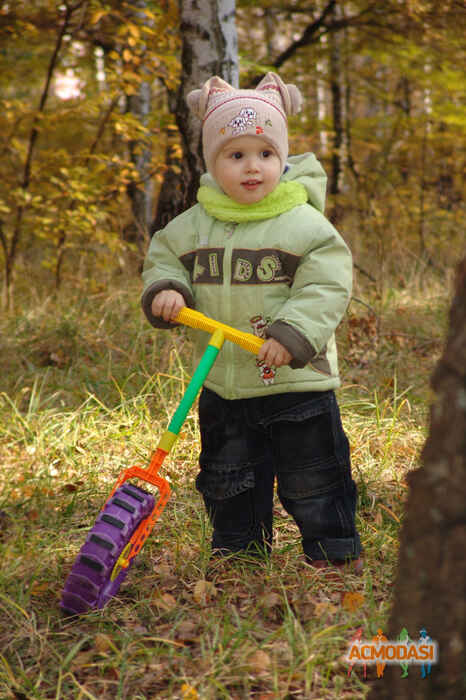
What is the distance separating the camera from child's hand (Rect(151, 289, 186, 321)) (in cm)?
226

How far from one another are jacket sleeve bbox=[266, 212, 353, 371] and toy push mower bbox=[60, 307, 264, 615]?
122 mm

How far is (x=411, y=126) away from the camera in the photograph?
9727 mm

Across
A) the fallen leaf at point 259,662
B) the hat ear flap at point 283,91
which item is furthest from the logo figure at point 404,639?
the hat ear flap at point 283,91

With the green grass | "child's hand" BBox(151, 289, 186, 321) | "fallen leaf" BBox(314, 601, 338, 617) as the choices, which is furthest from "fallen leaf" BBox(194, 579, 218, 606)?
"child's hand" BBox(151, 289, 186, 321)

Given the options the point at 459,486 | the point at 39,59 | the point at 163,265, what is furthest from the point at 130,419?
the point at 39,59

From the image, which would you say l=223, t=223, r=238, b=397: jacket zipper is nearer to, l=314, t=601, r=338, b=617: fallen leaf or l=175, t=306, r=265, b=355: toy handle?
l=175, t=306, r=265, b=355: toy handle

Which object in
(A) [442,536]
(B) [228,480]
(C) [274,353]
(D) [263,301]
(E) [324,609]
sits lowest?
(E) [324,609]

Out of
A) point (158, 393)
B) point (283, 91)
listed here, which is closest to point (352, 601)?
point (283, 91)

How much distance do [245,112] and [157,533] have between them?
1742 millimetres

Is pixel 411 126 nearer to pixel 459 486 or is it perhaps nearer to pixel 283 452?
pixel 283 452

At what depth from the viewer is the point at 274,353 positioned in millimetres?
2055

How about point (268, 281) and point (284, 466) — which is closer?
point (268, 281)

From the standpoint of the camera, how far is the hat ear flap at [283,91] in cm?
237

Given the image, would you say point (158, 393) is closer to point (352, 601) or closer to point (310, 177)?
point (310, 177)
